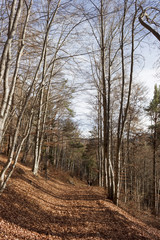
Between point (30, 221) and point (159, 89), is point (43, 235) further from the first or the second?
point (159, 89)

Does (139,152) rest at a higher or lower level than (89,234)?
higher

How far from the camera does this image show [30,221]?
13.6ft

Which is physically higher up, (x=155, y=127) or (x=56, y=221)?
(x=155, y=127)

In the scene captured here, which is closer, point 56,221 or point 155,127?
point 56,221

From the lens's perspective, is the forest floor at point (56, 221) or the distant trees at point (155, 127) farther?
the distant trees at point (155, 127)

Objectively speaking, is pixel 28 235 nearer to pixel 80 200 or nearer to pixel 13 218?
pixel 13 218

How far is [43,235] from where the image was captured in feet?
12.1

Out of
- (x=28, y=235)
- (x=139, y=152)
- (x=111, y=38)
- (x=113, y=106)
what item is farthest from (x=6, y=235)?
(x=139, y=152)

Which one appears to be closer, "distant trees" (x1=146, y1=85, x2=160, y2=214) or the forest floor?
the forest floor

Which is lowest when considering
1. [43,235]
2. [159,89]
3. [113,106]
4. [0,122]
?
[43,235]

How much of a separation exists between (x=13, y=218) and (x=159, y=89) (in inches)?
697

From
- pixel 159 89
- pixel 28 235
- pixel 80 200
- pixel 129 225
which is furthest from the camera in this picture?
A: pixel 159 89

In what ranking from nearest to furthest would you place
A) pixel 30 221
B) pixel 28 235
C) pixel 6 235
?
pixel 6 235
pixel 28 235
pixel 30 221

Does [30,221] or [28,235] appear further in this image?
[30,221]
